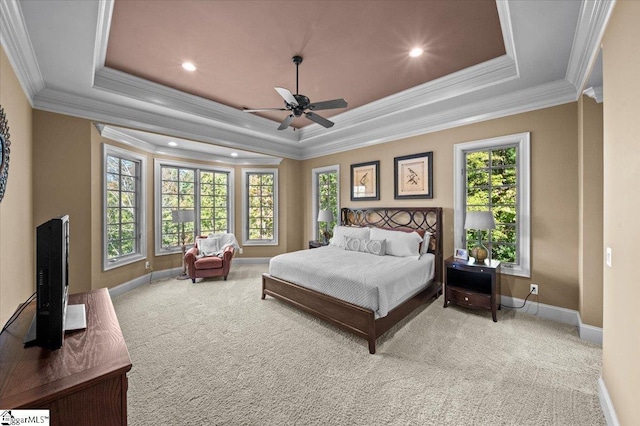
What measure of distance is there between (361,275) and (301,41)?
8.38 feet

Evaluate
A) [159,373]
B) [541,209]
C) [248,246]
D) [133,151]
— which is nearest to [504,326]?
[541,209]

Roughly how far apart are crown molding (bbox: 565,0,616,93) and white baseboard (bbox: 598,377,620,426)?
2665mm

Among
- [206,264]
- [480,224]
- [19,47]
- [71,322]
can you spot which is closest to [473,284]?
[480,224]

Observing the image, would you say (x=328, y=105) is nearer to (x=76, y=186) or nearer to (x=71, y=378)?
(x=71, y=378)

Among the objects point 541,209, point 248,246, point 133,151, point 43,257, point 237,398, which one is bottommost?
point 237,398

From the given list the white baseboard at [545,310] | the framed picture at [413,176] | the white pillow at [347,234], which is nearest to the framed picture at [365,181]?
the framed picture at [413,176]

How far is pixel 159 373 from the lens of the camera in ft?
7.47

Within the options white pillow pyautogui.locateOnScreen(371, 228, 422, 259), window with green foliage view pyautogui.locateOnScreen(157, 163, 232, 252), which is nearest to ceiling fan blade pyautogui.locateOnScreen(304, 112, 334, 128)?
white pillow pyautogui.locateOnScreen(371, 228, 422, 259)

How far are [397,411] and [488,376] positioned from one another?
957 millimetres

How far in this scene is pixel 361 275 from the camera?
9.49 feet

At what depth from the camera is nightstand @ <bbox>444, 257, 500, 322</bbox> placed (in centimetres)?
324

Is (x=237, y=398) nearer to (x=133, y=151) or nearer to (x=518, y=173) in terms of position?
(x=518, y=173)

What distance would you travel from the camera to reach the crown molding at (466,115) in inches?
125

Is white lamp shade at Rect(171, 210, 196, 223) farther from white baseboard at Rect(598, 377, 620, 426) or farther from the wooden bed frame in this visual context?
white baseboard at Rect(598, 377, 620, 426)
